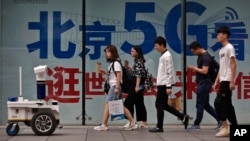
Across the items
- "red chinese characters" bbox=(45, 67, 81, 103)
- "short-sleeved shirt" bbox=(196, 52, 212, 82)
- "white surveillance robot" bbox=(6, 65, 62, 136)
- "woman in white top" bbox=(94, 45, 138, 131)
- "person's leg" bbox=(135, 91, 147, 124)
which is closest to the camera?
"white surveillance robot" bbox=(6, 65, 62, 136)

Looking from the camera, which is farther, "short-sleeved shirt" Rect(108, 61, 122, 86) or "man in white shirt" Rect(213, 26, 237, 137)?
"short-sleeved shirt" Rect(108, 61, 122, 86)

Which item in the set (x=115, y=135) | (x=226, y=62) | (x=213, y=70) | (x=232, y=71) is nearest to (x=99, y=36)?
(x=213, y=70)

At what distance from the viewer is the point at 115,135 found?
12.4 meters

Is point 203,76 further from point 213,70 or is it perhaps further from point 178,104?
point 178,104

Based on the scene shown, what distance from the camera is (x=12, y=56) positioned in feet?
48.3

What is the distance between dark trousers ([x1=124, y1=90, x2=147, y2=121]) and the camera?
13.4m

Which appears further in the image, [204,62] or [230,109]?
[204,62]

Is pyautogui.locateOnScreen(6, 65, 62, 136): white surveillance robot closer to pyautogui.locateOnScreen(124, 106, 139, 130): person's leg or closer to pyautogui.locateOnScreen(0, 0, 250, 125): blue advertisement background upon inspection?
pyautogui.locateOnScreen(124, 106, 139, 130): person's leg

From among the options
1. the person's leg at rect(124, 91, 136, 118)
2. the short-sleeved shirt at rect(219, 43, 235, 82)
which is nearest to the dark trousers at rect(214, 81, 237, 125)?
the short-sleeved shirt at rect(219, 43, 235, 82)

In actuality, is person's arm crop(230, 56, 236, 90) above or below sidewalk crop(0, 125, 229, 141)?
above

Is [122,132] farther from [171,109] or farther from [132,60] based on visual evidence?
[132,60]

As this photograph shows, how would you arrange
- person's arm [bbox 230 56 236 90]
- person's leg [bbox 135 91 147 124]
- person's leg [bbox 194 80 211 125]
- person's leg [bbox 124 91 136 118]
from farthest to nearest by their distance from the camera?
person's leg [bbox 135 91 147 124]
person's leg [bbox 124 91 136 118]
person's leg [bbox 194 80 211 125]
person's arm [bbox 230 56 236 90]

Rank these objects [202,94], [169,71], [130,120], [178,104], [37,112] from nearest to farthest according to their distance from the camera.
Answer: [37,112] → [169,71] → [202,94] → [130,120] → [178,104]

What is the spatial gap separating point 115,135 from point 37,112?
1.66 metres
